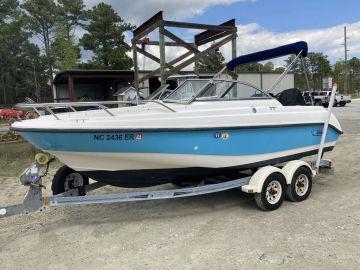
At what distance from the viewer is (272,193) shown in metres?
5.84

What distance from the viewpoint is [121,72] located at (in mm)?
31328

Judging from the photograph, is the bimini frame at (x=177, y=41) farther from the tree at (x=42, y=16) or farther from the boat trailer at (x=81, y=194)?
the tree at (x=42, y=16)

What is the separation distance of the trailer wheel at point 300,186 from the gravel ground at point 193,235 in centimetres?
14

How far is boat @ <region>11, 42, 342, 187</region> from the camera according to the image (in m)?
5.05

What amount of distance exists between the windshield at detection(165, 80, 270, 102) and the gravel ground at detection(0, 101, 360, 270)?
1574 mm

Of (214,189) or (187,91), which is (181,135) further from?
(187,91)

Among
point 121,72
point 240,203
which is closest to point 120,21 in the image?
point 121,72

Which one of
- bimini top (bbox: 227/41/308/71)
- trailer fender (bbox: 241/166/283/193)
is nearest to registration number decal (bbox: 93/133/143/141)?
trailer fender (bbox: 241/166/283/193)

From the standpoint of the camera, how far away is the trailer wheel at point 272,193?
5.65 m

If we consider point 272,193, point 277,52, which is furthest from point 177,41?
point 272,193

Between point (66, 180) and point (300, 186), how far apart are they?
11.3ft

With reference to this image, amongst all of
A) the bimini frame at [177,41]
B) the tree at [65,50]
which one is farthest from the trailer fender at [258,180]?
the tree at [65,50]

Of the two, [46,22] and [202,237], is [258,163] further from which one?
[46,22]

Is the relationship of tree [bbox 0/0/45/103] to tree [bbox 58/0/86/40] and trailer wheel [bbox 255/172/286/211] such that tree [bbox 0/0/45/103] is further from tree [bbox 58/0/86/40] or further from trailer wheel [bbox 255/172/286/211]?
trailer wheel [bbox 255/172/286/211]
